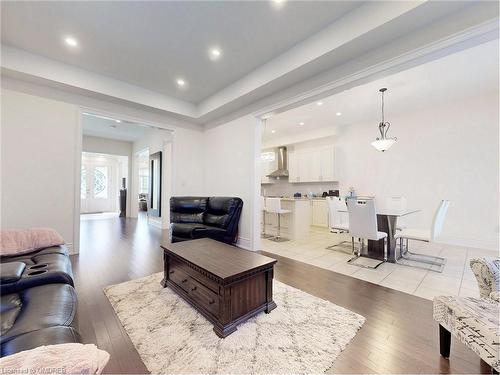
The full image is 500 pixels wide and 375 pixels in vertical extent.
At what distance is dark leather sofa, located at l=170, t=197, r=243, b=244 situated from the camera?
3.79m

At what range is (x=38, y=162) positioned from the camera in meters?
3.42

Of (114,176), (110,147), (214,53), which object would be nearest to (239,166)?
(214,53)

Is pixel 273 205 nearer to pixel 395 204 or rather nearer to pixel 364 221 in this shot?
pixel 364 221

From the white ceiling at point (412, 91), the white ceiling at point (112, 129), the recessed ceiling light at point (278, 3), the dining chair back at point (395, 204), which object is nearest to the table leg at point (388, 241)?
the dining chair back at point (395, 204)

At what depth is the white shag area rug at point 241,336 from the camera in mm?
1418

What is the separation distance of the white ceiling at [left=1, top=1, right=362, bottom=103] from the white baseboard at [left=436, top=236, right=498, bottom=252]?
4.89m

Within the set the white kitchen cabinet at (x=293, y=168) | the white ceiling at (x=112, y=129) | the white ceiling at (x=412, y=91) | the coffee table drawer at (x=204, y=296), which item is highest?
Answer: the white ceiling at (x=112, y=129)

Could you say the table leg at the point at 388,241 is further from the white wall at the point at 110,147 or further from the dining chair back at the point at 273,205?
the white wall at the point at 110,147

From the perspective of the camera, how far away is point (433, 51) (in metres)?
2.17

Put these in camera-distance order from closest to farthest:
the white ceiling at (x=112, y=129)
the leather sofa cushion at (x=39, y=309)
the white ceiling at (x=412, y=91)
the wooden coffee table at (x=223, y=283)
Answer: the leather sofa cushion at (x=39, y=309) < the wooden coffee table at (x=223, y=283) < the white ceiling at (x=412, y=91) < the white ceiling at (x=112, y=129)

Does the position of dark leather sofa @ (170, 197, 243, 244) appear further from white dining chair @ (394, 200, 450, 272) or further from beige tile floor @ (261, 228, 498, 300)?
white dining chair @ (394, 200, 450, 272)

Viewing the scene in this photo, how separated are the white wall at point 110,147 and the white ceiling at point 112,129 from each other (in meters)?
0.24

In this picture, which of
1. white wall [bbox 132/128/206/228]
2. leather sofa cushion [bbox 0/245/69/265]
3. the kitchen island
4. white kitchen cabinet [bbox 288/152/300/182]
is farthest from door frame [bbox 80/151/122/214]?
leather sofa cushion [bbox 0/245/69/265]

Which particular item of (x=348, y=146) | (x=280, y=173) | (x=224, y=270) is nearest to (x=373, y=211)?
(x=224, y=270)
